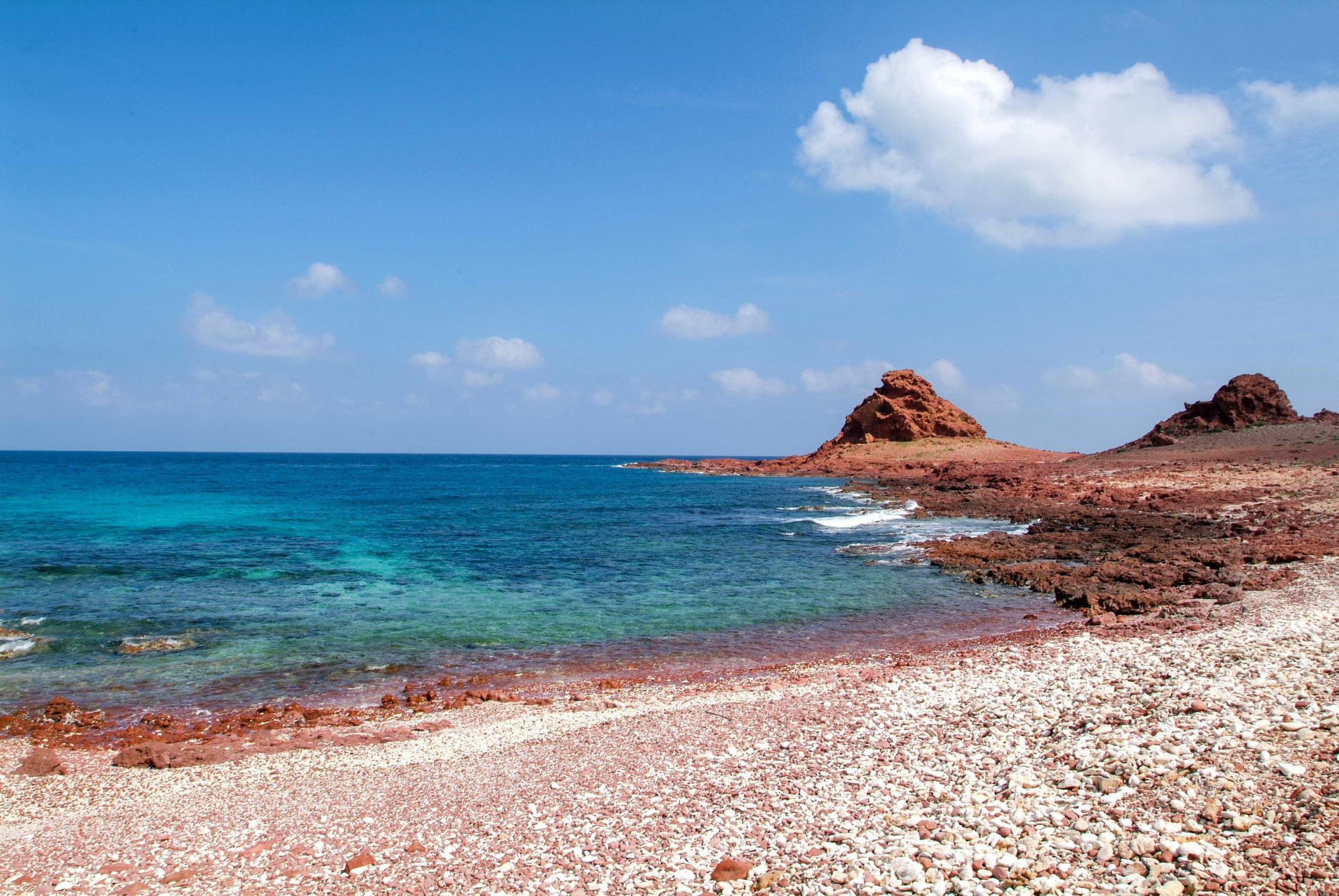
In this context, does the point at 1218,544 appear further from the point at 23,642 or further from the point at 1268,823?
the point at 23,642

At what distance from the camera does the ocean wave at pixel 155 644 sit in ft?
53.7

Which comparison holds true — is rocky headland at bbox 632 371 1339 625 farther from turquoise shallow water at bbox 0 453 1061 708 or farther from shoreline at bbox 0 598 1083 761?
shoreline at bbox 0 598 1083 761

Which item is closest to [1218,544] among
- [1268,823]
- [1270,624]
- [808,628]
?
[1270,624]

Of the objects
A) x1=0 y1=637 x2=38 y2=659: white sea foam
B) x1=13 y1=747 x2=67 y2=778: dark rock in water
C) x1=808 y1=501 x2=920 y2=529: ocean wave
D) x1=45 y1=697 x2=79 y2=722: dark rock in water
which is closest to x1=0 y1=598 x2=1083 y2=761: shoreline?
x1=45 y1=697 x2=79 y2=722: dark rock in water

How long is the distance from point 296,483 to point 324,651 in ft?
230

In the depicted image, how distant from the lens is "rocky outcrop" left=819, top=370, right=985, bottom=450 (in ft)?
291

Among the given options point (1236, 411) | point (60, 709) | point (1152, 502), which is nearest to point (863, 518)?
point (1152, 502)

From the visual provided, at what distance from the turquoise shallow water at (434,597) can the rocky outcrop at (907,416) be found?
4619 cm

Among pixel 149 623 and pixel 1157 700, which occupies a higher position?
pixel 1157 700

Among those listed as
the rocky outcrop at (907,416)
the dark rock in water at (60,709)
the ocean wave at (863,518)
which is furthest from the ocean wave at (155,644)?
the rocky outcrop at (907,416)

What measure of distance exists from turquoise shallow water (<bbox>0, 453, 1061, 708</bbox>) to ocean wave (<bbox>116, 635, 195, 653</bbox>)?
0.12 meters

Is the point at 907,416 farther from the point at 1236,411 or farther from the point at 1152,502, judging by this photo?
the point at 1152,502

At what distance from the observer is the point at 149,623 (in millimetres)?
18578

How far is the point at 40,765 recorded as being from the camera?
10305 mm
